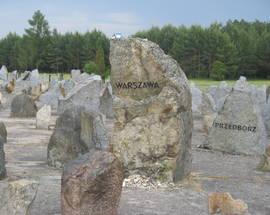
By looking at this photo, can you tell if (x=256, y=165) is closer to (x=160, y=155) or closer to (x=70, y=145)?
(x=160, y=155)

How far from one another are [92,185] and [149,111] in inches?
109

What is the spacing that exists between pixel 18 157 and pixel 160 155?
3181mm

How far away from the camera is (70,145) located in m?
10.4

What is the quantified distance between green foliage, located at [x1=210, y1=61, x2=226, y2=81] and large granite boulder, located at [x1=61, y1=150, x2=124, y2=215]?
44.8m

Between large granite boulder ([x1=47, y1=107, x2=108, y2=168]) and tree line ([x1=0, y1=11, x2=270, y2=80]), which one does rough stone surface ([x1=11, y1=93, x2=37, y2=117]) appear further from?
tree line ([x1=0, y1=11, x2=270, y2=80])

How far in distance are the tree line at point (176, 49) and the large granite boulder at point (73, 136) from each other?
35.0 meters

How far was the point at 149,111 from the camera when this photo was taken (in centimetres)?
909

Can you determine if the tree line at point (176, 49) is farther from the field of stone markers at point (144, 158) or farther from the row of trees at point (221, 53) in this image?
the field of stone markers at point (144, 158)

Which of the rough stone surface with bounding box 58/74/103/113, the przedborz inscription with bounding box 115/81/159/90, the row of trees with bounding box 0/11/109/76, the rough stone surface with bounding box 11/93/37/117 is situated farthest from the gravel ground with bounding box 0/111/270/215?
the row of trees with bounding box 0/11/109/76

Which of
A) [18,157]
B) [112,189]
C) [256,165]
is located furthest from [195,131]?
[112,189]

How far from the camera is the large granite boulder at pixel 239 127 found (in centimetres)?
1213

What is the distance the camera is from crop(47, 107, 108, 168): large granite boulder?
10320 millimetres

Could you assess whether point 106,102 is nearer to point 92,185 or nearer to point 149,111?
Answer: point 149,111

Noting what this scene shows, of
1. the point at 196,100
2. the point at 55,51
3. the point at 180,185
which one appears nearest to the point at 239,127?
the point at 180,185
